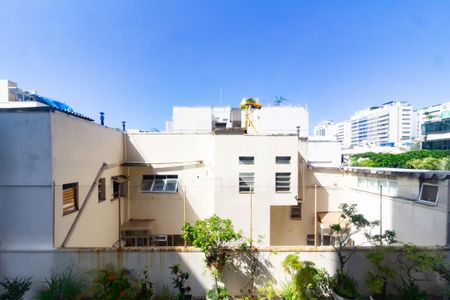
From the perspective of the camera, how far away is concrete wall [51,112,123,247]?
4781 millimetres

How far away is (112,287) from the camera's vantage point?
3.96m

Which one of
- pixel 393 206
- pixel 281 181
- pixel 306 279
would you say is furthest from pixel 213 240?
pixel 393 206

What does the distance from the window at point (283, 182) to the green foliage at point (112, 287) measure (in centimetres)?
664

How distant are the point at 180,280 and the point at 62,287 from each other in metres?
2.42

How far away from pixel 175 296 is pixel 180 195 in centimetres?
499

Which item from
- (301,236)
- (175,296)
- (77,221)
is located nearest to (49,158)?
(77,221)

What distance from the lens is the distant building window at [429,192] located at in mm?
6402

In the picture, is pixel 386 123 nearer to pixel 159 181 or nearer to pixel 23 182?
pixel 159 181

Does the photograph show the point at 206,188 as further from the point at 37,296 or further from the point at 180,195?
the point at 37,296

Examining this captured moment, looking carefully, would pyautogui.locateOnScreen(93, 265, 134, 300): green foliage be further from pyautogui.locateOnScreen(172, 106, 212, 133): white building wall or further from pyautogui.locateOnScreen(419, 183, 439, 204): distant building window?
pyautogui.locateOnScreen(172, 106, 212, 133): white building wall

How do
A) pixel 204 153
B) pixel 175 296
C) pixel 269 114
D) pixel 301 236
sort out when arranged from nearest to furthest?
pixel 175 296, pixel 204 153, pixel 301 236, pixel 269 114

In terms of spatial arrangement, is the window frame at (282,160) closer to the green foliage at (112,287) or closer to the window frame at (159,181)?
the window frame at (159,181)

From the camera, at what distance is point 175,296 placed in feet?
14.6

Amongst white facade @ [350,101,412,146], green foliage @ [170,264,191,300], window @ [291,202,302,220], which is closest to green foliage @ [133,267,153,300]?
green foliage @ [170,264,191,300]
